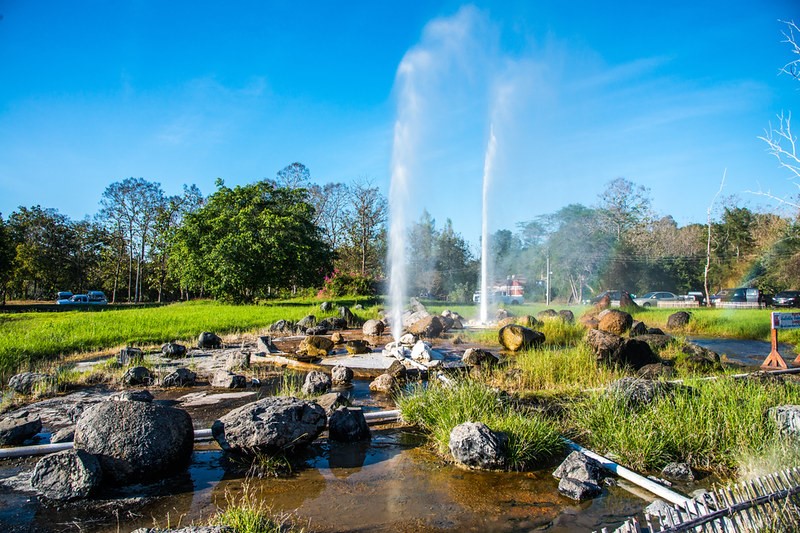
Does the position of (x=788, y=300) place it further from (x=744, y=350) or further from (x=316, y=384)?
(x=316, y=384)

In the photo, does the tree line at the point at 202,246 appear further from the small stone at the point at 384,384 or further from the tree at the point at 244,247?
the small stone at the point at 384,384

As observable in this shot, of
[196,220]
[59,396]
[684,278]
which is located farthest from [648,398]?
[684,278]

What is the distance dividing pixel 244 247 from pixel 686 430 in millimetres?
30960

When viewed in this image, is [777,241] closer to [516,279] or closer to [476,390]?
[516,279]

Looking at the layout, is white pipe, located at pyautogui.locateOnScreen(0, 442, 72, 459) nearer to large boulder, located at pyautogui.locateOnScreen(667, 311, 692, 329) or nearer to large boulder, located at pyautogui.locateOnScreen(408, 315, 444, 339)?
large boulder, located at pyautogui.locateOnScreen(408, 315, 444, 339)

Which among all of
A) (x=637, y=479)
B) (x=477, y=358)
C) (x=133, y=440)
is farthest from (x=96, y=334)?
(x=637, y=479)

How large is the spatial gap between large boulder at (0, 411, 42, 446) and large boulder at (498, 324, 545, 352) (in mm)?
11040

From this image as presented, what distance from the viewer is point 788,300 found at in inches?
1375

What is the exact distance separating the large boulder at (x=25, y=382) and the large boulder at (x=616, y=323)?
15117mm

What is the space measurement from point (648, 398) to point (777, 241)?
40187 mm

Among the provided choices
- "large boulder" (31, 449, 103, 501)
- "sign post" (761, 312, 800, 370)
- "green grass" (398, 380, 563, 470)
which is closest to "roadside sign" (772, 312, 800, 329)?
"sign post" (761, 312, 800, 370)

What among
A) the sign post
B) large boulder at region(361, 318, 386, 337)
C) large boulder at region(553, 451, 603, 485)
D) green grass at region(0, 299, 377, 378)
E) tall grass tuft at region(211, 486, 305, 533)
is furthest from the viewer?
large boulder at region(361, 318, 386, 337)

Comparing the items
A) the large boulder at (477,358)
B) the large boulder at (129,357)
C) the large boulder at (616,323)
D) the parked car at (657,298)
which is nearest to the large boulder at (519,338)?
the large boulder at (477,358)

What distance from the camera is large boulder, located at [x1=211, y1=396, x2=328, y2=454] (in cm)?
544
